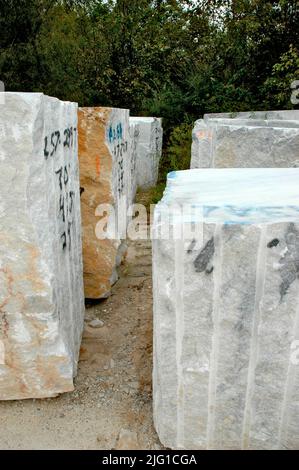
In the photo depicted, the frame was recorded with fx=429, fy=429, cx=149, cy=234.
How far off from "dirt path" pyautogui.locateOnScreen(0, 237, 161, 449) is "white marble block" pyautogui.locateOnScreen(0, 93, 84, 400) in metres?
0.10

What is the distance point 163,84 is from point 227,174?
8543 mm

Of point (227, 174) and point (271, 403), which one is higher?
point (227, 174)

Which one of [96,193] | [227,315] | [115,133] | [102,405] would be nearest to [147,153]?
[115,133]

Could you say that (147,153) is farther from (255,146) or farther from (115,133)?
(255,146)

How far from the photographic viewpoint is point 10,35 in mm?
9211

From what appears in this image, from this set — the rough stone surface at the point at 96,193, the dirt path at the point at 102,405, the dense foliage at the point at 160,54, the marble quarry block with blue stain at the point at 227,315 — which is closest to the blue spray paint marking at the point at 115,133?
the rough stone surface at the point at 96,193

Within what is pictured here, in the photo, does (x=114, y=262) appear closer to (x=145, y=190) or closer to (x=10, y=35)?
(x=145, y=190)

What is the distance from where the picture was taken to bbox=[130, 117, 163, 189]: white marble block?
21.7 ft

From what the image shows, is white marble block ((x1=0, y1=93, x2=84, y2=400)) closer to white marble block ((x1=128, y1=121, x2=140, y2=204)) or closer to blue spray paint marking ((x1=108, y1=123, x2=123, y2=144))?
blue spray paint marking ((x1=108, y1=123, x2=123, y2=144))

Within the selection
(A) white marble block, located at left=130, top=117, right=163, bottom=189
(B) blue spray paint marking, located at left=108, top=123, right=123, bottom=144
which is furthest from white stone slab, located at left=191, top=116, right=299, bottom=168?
(A) white marble block, located at left=130, top=117, right=163, bottom=189

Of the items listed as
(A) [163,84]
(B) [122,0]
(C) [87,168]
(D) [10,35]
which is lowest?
(C) [87,168]

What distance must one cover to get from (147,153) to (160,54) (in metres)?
4.79
